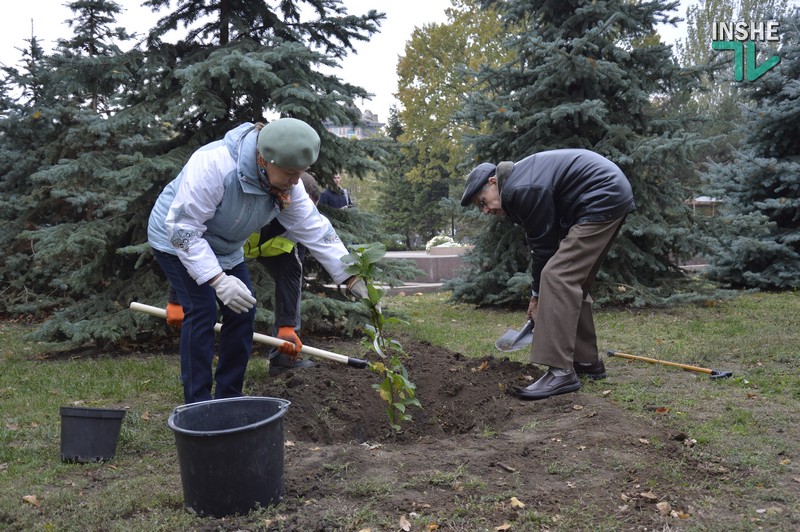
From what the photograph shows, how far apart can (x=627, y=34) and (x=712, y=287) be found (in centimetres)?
378

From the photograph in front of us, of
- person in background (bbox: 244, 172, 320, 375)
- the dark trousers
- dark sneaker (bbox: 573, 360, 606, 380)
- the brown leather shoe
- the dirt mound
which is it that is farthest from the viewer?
the dark trousers

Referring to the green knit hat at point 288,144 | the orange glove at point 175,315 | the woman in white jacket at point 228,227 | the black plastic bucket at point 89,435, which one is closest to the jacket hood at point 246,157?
the woman in white jacket at point 228,227

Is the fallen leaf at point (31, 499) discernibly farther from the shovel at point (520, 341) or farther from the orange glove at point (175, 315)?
the shovel at point (520, 341)

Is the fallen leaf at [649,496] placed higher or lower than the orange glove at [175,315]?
lower

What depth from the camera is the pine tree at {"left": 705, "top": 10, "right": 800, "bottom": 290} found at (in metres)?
10.6

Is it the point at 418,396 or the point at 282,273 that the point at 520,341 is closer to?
the point at 418,396

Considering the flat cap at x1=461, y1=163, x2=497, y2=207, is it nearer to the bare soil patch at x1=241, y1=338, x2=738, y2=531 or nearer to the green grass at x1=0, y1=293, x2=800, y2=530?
the bare soil patch at x1=241, y1=338, x2=738, y2=531

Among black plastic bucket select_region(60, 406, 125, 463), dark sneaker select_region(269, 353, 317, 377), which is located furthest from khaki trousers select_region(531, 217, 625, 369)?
black plastic bucket select_region(60, 406, 125, 463)

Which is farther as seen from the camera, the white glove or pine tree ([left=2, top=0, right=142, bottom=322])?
pine tree ([left=2, top=0, right=142, bottom=322])

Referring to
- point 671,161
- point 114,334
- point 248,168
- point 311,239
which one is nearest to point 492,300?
point 671,161

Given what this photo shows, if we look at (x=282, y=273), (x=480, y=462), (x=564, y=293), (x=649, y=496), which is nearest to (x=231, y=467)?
(x=480, y=462)

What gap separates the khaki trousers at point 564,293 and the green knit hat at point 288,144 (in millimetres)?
1959

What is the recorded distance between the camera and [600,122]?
8422 mm

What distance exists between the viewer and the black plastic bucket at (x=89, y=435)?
3.46m
